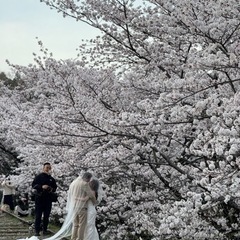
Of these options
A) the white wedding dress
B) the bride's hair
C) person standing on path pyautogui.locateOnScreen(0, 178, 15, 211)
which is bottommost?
the white wedding dress

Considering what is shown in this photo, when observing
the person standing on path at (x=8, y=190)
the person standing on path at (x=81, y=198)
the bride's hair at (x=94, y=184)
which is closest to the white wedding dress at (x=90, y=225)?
the person standing on path at (x=81, y=198)

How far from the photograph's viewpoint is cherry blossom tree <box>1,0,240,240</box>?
5941 mm

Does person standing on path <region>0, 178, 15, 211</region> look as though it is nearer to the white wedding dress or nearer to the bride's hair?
the white wedding dress

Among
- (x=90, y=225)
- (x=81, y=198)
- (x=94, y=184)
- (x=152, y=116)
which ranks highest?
(x=152, y=116)

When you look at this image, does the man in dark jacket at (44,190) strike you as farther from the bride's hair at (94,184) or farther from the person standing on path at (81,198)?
the bride's hair at (94,184)

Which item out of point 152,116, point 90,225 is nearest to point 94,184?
point 90,225

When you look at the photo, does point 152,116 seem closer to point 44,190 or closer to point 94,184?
point 94,184

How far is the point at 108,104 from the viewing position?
29.0 feet

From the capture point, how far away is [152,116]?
648 cm

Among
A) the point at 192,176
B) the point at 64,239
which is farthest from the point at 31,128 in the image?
the point at 192,176

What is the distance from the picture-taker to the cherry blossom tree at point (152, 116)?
5941 mm

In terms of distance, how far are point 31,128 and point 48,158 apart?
34.3 inches

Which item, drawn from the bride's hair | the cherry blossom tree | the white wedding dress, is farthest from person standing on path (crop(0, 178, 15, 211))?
→ the bride's hair

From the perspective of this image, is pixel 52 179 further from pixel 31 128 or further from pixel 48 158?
pixel 31 128
